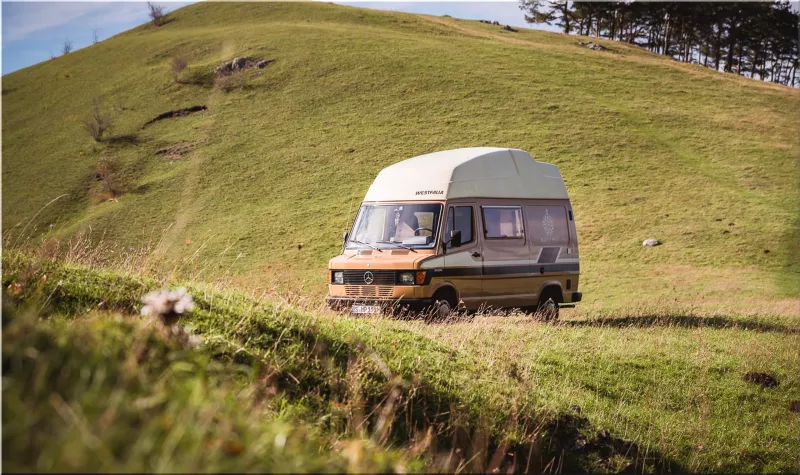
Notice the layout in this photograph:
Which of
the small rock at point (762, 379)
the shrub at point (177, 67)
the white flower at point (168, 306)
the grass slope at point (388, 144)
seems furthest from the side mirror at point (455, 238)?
the shrub at point (177, 67)

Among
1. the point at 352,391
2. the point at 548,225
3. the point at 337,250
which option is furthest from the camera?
the point at 337,250

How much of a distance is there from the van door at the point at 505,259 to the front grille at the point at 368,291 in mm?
2263

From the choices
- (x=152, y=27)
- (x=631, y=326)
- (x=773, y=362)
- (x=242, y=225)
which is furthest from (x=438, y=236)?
(x=152, y=27)

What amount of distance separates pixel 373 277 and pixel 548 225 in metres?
5.00

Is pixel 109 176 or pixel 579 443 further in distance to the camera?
pixel 109 176

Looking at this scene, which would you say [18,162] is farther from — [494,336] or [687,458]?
[687,458]

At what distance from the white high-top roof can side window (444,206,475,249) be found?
0.28 metres

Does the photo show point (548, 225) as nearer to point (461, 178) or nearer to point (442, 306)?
point (461, 178)

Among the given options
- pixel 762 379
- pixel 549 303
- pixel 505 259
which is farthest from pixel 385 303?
pixel 762 379

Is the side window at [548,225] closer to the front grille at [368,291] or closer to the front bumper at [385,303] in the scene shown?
the front bumper at [385,303]

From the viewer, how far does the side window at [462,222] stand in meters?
14.1

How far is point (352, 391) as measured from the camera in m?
6.57

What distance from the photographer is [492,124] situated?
46500 mm

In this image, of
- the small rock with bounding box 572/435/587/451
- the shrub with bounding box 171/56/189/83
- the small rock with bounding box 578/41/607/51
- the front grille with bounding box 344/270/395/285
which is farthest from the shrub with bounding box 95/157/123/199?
the small rock with bounding box 578/41/607/51
